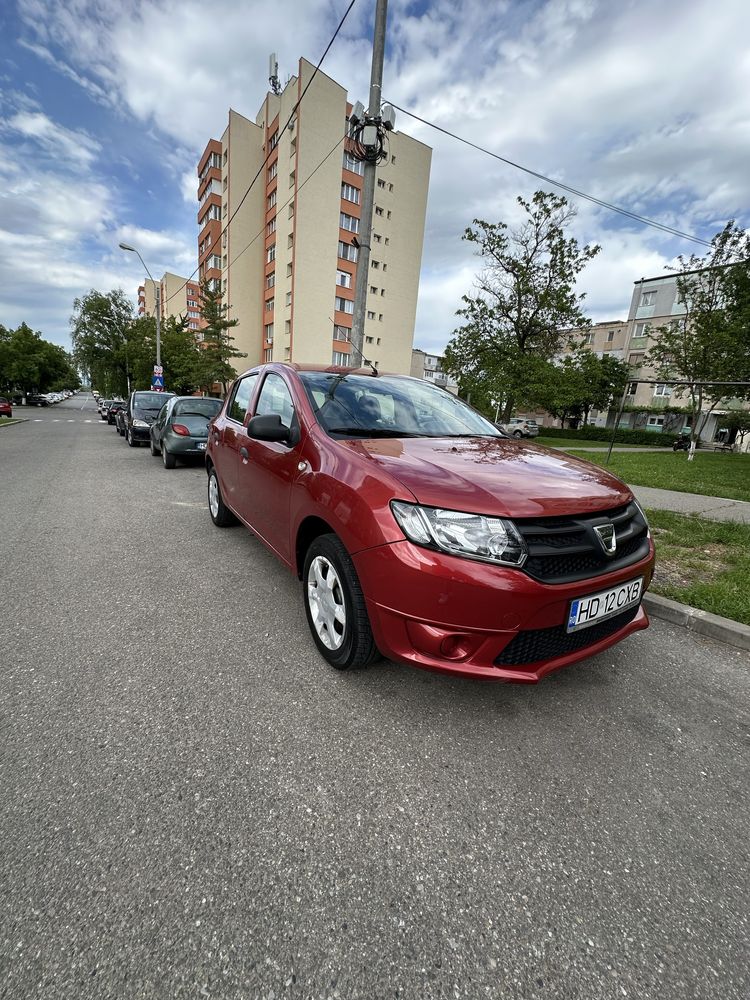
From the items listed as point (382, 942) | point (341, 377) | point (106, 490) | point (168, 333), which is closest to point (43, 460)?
point (106, 490)

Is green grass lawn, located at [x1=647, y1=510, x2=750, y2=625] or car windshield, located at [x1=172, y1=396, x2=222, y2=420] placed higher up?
car windshield, located at [x1=172, y1=396, x2=222, y2=420]

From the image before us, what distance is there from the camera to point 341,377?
3.42 metres

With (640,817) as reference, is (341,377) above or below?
above

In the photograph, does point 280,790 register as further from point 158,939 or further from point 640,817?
point 640,817

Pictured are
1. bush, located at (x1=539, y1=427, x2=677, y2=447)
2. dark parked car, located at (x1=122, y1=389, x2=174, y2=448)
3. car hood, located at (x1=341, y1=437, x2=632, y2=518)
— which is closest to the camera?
car hood, located at (x1=341, y1=437, x2=632, y2=518)

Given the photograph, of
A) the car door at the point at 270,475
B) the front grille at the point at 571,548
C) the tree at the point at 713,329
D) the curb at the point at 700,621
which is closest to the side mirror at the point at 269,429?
the car door at the point at 270,475

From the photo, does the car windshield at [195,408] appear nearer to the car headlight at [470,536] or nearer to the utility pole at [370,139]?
the utility pole at [370,139]

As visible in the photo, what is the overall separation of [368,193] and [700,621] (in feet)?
28.5

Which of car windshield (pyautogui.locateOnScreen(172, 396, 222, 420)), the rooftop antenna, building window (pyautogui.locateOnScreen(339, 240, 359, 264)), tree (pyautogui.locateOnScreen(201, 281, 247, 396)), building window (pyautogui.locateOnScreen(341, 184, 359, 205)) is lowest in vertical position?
car windshield (pyautogui.locateOnScreen(172, 396, 222, 420))

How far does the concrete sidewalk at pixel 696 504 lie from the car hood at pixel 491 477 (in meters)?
4.60

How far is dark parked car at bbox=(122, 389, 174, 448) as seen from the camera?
42.4 feet

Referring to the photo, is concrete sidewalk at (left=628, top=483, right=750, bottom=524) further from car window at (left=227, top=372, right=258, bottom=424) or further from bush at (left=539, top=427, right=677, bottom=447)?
bush at (left=539, top=427, right=677, bottom=447)

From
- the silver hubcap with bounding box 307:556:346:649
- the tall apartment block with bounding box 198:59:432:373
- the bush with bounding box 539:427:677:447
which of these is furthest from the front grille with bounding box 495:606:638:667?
the tall apartment block with bounding box 198:59:432:373

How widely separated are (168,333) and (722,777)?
141ft
